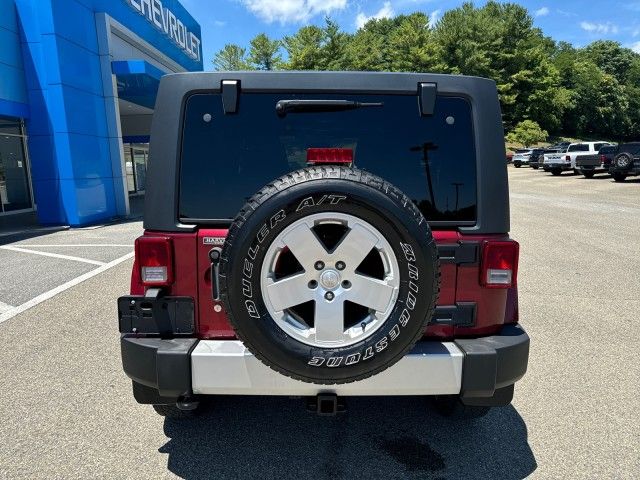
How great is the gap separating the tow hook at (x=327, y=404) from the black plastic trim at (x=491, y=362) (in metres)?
0.61

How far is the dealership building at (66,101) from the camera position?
11.6 m

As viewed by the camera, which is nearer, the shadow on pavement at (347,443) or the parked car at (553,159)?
the shadow on pavement at (347,443)

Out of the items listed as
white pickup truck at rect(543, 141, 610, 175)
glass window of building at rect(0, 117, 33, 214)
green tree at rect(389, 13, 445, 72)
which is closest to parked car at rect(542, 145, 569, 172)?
white pickup truck at rect(543, 141, 610, 175)

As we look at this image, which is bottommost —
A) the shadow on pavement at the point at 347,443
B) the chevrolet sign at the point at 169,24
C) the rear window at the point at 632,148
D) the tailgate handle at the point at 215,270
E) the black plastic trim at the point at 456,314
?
the shadow on pavement at the point at 347,443

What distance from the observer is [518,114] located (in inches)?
2319

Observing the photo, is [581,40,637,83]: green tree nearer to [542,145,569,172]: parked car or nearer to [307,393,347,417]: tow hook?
[542,145,569,172]: parked car

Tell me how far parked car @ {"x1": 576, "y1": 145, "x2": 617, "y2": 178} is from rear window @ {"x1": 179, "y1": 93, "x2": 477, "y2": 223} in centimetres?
2682

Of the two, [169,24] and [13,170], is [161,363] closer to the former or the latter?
[13,170]

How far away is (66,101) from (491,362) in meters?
12.9

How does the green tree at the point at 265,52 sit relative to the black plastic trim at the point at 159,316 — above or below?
above

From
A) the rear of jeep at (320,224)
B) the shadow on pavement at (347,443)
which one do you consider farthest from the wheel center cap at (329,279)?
the shadow on pavement at (347,443)

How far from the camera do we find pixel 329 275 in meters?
2.01

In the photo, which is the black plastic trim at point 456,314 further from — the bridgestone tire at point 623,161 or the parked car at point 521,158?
the parked car at point 521,158

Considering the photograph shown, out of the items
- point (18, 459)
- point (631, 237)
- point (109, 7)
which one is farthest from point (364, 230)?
point (109, 7)
